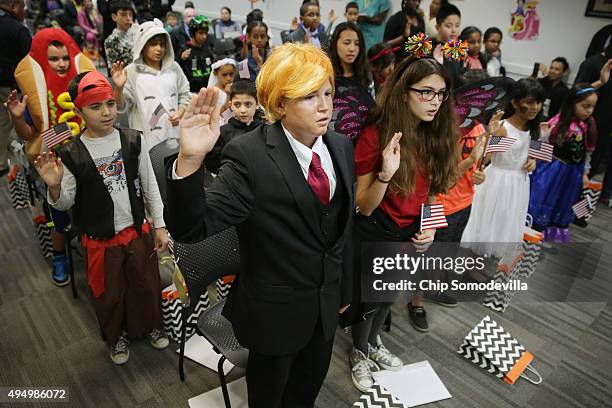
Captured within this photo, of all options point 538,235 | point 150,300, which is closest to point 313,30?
point 538,235

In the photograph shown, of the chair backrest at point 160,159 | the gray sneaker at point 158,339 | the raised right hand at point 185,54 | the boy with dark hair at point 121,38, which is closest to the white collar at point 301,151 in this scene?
the chair backrest at point 160,159

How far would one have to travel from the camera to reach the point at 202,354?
2518mm

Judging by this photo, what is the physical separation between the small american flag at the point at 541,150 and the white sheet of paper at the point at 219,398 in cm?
239

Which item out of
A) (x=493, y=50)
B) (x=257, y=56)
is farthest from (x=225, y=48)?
(x=493, y=50)

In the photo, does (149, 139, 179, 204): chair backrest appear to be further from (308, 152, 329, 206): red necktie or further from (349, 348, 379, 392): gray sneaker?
(349, 348, 379, 392): gray sneaker

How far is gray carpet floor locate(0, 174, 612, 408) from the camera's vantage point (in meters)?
2.33

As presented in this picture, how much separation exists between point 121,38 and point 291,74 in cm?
346

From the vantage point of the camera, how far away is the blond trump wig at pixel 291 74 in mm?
1254

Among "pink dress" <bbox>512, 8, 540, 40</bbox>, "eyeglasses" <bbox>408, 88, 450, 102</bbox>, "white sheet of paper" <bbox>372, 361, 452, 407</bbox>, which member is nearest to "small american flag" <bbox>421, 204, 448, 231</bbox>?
"eyeglasses" <bbox>408, 88, 450, 102</bbox>

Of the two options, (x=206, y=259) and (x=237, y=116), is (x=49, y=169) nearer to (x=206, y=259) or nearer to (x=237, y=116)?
(x=206, y=259)

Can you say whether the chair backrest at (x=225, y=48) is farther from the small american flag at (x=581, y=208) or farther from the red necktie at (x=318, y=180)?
the red necktie at (x=318, y=180)

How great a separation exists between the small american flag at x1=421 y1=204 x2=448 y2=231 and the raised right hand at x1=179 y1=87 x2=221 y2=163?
129 centimetres

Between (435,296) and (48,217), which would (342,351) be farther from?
(48,217)

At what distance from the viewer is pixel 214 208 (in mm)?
1153
